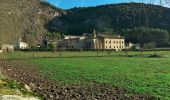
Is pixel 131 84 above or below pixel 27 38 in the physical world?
below

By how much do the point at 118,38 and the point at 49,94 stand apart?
157 metres

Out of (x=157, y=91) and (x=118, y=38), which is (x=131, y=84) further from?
(x=118, y=38)

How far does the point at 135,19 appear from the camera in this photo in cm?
964

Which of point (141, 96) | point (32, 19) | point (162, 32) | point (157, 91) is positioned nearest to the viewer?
point (32, 19)

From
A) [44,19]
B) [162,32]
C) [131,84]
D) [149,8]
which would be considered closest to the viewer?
[149,8]

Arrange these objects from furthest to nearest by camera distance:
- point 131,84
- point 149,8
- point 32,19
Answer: point 131,84, point 32,19, point 149,8

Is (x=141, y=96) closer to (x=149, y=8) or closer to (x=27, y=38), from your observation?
(x=27, y=38)

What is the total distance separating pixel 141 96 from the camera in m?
16.9

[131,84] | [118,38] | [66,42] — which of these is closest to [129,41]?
[118,38]

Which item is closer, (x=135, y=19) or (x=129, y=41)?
(x=135, y=19)

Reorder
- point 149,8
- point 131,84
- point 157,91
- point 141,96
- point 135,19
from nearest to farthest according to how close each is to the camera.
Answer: point 149,8 → point 135,19 → point 141,96 → point 157,91 → point 131,84

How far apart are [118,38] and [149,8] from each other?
16388 cm

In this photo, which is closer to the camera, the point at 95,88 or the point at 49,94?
the point at 49,94

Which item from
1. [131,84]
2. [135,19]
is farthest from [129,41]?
[135,19]
